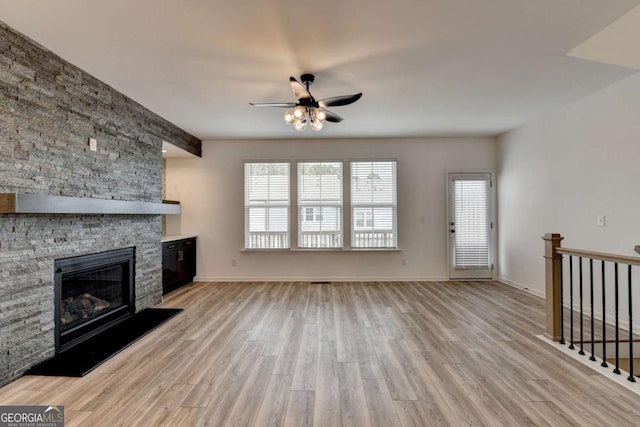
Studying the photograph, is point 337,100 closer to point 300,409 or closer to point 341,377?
point 341,377

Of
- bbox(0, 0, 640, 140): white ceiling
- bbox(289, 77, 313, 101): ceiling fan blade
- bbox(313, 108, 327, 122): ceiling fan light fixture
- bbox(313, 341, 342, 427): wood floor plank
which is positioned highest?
bbox(0, 0, 640, 140): white ceiling

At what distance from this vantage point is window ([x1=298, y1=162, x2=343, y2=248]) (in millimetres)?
5785

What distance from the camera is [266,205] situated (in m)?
5.81

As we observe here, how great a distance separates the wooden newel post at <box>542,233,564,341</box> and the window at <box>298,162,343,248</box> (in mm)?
3362

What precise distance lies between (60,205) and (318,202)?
12.9 feet

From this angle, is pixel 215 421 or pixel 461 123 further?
pixel 461 123

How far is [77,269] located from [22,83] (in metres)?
1.68

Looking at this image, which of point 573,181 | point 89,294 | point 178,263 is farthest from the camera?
point 178,263

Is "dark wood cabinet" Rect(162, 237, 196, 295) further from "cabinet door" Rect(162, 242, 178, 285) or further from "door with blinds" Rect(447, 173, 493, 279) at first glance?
"door with blinds" Rect(447, 173, 493, 279)

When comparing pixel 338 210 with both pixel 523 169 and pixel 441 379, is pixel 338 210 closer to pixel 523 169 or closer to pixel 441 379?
pixel 523 169

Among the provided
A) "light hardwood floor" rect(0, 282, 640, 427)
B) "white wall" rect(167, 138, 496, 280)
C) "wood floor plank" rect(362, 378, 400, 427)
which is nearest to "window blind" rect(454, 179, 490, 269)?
"white wall" rect(167, 138, 496, 280)

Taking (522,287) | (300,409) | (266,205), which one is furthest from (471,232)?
(300,409)

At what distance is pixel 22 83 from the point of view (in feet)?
7.92

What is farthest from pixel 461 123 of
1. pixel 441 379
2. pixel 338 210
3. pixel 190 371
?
pixel 190 371
